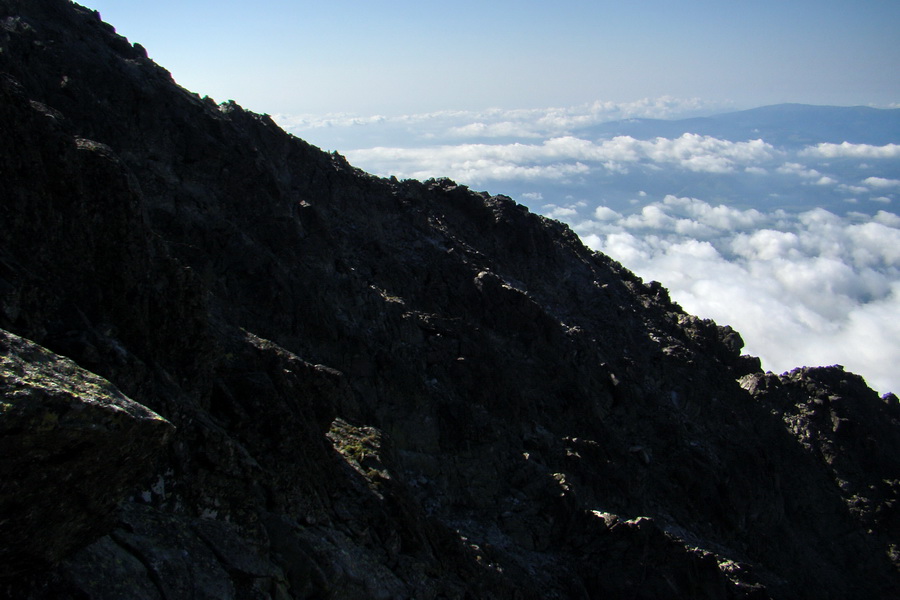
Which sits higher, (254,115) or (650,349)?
(254,115)

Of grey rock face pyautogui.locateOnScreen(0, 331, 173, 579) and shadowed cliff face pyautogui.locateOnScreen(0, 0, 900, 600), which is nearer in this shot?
grey rock face pyautogui.locateOnScreen(0, 331, 173, 579)

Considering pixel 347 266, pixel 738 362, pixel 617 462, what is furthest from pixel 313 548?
pixel 738 362

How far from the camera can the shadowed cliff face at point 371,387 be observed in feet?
42.5

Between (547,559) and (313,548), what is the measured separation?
63.2ft

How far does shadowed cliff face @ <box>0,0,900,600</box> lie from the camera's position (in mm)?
12961

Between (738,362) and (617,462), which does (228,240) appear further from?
(738,362)

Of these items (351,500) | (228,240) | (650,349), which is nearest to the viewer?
(351,500)

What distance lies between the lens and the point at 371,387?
1328 inches

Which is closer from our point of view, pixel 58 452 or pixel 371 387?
pixel 58 452

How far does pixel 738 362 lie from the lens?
187ft

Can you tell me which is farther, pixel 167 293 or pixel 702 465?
pixel 702 465

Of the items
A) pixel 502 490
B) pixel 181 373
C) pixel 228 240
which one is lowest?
pixel 502 490

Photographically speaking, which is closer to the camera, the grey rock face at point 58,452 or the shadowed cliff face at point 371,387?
the grey rock face at point 58,452

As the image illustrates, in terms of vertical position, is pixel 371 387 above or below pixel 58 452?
below
